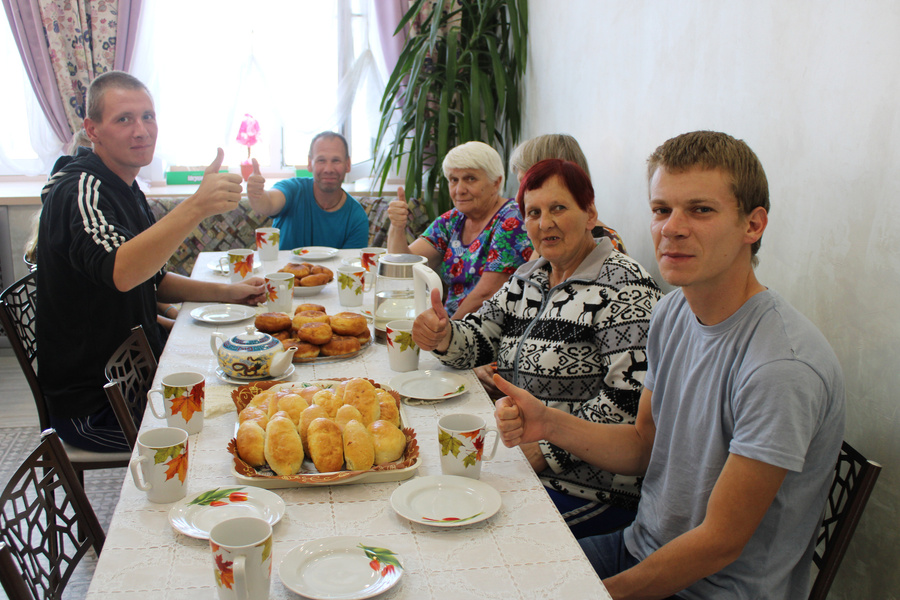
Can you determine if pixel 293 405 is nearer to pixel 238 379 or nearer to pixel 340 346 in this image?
pixel 238 379

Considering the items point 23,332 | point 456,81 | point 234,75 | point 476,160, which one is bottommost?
point 23,332

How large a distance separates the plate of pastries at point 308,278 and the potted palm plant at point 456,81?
1.66m

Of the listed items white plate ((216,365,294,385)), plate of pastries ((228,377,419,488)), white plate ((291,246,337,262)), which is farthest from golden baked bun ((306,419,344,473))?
white plate ((291,246,337,262))

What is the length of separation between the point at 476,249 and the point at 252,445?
1.58 metres

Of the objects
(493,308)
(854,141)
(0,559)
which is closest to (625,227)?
(493,308)

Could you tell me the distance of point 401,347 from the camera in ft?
5.21

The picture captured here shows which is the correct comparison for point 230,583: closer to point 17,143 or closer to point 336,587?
point 336,587

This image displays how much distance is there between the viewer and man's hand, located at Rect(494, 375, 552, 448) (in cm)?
123

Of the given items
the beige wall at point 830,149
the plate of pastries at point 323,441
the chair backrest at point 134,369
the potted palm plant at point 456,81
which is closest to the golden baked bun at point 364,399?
the plate of pastries at point 323,441

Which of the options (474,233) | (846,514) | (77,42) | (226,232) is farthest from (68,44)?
(846,514)

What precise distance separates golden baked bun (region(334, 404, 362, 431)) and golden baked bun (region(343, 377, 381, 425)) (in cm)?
3

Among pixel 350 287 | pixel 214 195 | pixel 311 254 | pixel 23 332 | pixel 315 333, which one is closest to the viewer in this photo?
pixel 315 333

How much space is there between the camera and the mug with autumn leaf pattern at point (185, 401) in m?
1.22

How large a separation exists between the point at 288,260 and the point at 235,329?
93cm
